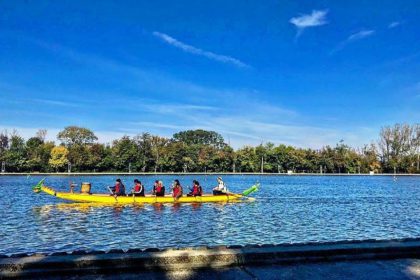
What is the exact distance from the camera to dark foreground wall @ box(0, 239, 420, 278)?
6246mm

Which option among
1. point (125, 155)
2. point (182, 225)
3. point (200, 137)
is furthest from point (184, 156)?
point (182, 225)

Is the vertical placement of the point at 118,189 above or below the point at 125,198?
above

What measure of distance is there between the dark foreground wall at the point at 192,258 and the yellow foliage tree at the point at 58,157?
115269mm

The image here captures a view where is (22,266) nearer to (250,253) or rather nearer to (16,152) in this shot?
(250,253)

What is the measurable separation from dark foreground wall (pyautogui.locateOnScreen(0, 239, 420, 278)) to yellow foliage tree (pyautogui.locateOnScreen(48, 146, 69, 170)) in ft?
378

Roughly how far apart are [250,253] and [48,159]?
120 meters

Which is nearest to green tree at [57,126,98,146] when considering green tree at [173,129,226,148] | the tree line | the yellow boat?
the tree line

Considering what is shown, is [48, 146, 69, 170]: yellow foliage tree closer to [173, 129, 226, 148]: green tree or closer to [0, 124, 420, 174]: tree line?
[0, 124, 420, 174]: tree line

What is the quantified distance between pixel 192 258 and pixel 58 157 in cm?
11661

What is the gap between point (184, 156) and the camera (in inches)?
5079

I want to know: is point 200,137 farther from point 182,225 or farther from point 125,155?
point 182,225

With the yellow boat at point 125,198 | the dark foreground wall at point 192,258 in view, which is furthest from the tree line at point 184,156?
the dark foreground wall at point 192,258

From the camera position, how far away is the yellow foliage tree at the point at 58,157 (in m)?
116

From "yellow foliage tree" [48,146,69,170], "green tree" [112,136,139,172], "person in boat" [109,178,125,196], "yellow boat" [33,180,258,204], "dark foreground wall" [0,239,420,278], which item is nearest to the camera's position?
"dark foreground wall" [0,239,420,278]
